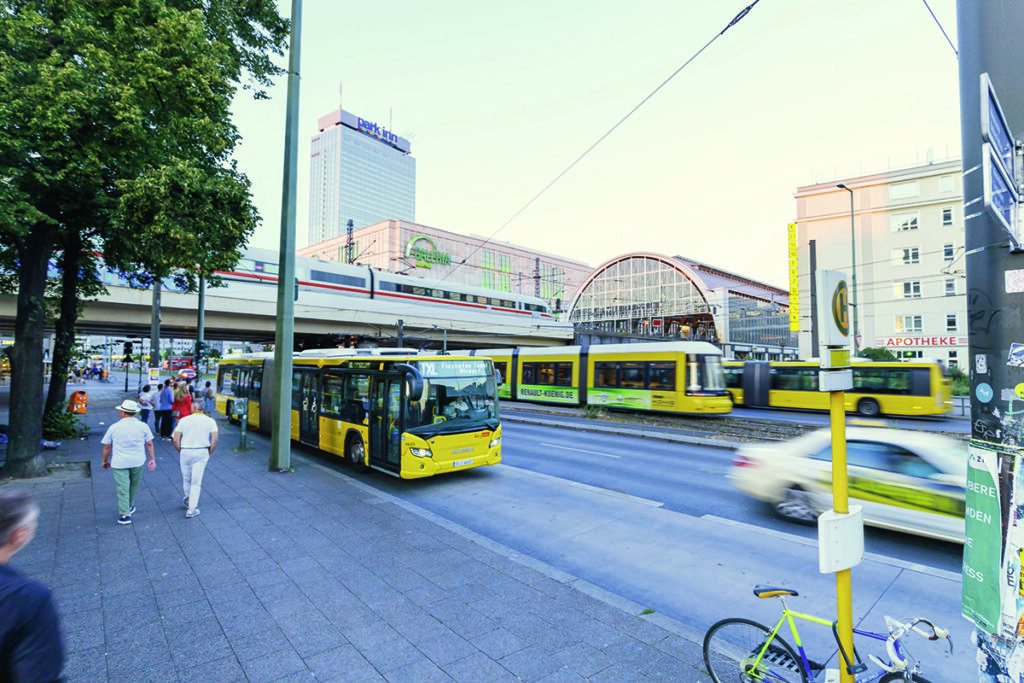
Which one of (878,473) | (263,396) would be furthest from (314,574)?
(263,396)

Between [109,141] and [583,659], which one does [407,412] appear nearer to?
[583,659]

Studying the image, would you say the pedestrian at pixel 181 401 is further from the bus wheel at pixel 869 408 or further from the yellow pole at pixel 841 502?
the bus wheel at pixel 869 408

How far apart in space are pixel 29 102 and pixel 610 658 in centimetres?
1120

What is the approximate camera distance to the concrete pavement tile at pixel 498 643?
4062mm

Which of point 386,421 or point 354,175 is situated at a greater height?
point 354,175

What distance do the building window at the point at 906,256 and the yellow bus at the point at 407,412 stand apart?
49.0 meters

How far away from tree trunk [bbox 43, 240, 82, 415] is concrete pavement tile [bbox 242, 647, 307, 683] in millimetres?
13069

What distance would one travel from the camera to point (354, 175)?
14975cm

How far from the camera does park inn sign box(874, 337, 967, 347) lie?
41.7 metres

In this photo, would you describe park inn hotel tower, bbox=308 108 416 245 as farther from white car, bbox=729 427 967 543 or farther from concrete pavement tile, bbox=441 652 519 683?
concrete pavement tile, bbox=441 652 519 683

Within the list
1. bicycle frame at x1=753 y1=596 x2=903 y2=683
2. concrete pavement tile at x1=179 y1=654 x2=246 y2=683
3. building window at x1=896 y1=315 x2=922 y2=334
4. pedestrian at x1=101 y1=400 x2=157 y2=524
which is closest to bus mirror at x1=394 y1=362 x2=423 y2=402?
pedestrian at x1=101 y1=400 x2=157 y2=524

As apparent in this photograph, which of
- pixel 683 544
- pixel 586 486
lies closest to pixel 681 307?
pixel 586 486

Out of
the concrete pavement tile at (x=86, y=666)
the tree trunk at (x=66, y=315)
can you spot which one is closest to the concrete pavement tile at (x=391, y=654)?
the concrete pavement tile at (x=86, y=666)

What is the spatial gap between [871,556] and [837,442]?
199 inches
